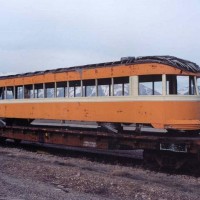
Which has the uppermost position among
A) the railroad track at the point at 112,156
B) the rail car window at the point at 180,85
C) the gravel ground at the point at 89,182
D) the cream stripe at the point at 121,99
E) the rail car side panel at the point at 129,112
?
the rail car window at the point at 180,85

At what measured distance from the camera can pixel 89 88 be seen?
14570 mm

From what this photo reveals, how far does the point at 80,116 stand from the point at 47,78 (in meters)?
2.70

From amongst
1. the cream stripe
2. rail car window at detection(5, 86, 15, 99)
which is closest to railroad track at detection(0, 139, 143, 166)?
the cream stripe

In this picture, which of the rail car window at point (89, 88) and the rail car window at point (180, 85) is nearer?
the rail car window at point (180, 85)

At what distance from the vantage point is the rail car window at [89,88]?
47.0ft

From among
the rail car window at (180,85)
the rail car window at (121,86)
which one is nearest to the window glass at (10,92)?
the rail car window at (121,86)

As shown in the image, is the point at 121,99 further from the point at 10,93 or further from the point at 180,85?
the point at 10,93

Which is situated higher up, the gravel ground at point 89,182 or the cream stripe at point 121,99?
the cream stripe at point 121,99

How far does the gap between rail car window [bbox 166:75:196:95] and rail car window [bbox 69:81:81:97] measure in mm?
3810

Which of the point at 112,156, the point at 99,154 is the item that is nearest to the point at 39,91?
the point at 99,154

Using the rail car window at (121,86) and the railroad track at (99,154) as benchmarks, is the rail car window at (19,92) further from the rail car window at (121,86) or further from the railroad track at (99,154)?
the rail car window at (121,86)

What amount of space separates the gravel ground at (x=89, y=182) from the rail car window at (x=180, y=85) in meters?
2.52

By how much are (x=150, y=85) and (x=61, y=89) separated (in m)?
4.46

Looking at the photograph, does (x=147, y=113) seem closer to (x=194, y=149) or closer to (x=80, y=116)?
(x=194, y=149)
